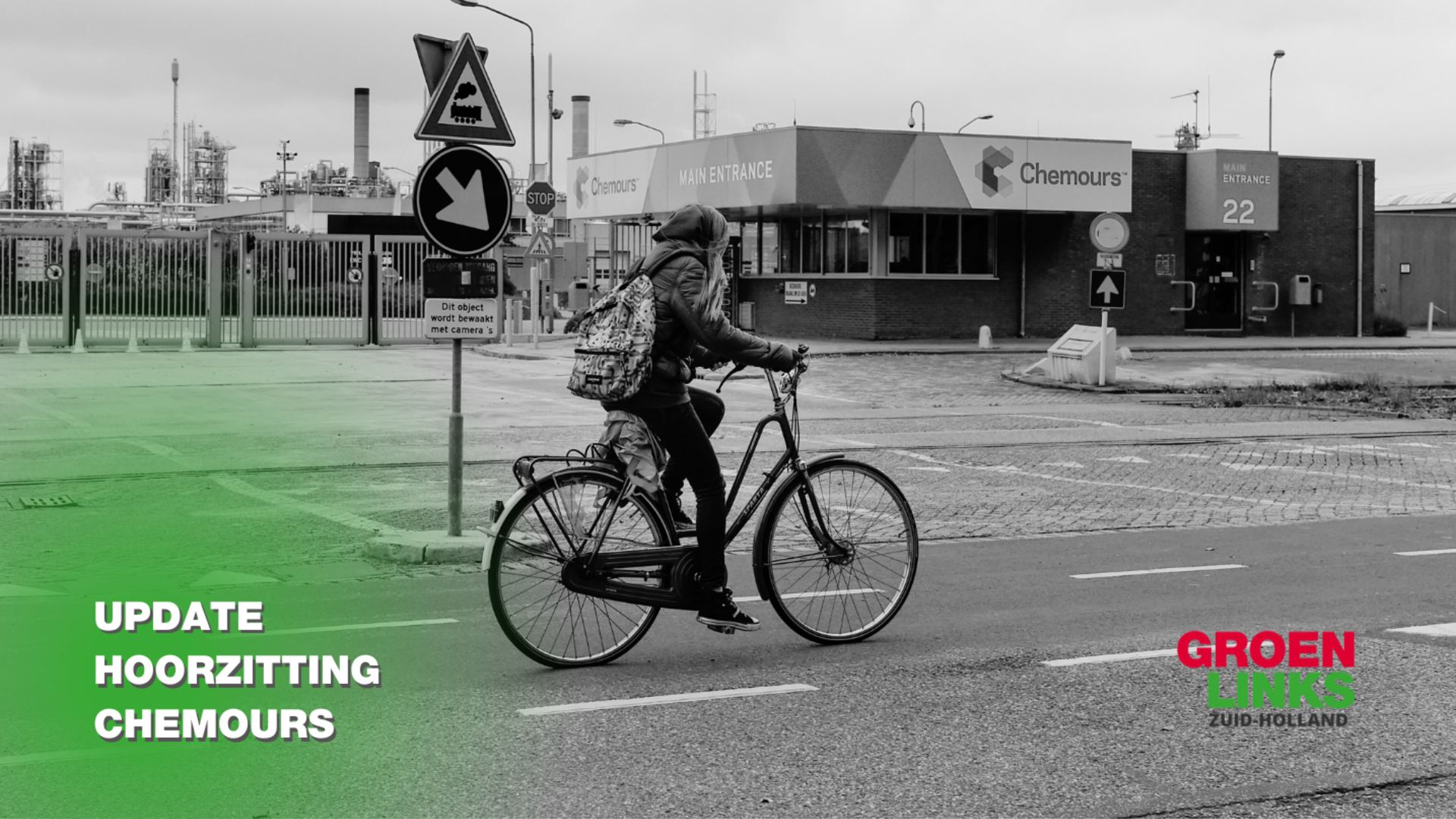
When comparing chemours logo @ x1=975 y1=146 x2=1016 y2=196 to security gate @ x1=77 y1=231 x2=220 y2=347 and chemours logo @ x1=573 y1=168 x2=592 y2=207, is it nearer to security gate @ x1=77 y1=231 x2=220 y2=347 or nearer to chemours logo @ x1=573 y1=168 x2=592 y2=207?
chemours logo @ x1=573 y1=168 x2=592 y2=207

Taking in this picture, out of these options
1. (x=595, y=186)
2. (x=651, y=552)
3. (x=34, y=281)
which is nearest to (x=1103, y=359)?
(x=651, y=552)

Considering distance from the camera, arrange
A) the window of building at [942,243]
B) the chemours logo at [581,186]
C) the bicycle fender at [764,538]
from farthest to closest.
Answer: the chemours logo at [581,186] → the window of building at [942,243] → the bicycle fender at [764,538]

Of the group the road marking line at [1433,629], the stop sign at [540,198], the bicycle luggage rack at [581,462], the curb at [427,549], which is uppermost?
the stop sign at [540,198]

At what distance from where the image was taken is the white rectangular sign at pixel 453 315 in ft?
32.5

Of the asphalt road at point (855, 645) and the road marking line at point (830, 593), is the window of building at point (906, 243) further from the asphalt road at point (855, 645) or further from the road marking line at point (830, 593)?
the road marking line at point (830, 593)

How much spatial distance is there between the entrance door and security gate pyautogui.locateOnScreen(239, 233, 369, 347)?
70.2 feet

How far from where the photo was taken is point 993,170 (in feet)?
131

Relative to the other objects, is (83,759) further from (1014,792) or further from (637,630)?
(1014,792)

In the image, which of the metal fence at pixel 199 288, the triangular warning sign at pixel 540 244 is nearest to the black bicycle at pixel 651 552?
the triangular warning sign at pixel 540 244

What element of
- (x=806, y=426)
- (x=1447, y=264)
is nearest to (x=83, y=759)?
(x=806, y=426)

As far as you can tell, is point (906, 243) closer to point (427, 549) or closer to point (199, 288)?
point (199, 288)

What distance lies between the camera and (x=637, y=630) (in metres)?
6.86

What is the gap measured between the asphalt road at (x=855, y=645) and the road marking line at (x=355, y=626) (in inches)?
2.5

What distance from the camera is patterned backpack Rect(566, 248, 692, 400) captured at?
6500 millimetres
